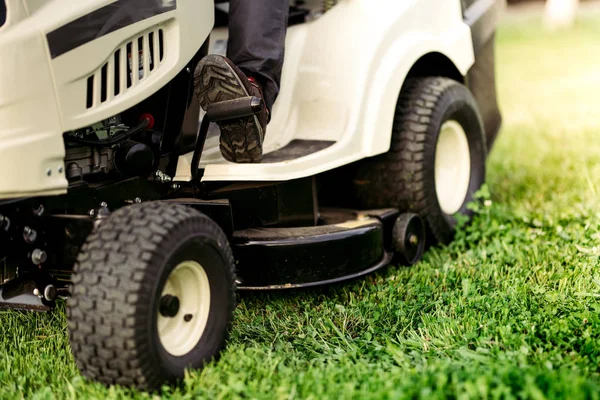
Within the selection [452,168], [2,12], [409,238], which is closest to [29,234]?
[2,12]

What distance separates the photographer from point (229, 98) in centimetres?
241

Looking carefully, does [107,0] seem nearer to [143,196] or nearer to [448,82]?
[143,196]

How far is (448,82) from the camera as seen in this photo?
329 cm

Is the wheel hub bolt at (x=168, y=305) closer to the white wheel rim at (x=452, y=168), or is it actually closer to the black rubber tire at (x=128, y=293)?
the black rubber tire at (x=128, y=293)

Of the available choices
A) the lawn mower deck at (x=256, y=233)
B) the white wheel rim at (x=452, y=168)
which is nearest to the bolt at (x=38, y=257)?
the lawn mower deck at (x=256, y=233)

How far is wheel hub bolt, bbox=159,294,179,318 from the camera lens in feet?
6.85

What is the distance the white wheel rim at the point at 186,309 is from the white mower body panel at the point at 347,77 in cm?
59

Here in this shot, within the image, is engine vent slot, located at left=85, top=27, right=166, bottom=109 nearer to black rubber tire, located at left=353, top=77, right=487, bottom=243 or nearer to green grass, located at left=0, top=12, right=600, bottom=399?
green grass, located at left=0, top=12, right=600, bottom=399

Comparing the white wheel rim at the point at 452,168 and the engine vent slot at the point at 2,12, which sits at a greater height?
the engine vent slot at the point at 2,12

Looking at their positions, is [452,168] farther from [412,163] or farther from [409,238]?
[409,238]

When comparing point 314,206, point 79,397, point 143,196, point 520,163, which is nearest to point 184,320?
point 79,397

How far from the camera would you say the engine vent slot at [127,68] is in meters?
2.19

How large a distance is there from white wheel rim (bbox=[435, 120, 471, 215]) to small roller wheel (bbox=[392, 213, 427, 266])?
0.33m

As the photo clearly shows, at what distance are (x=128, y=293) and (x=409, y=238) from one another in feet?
4.32
